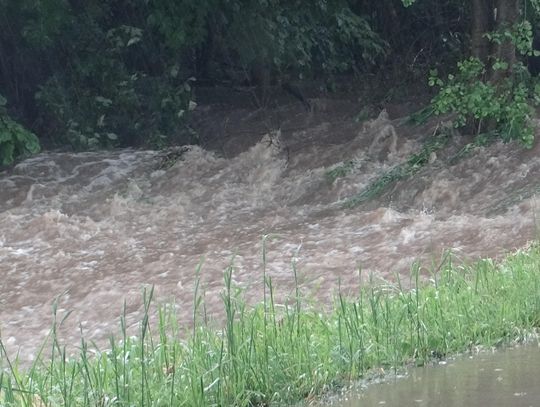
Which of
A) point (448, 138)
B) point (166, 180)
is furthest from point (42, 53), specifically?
point (448, 138)

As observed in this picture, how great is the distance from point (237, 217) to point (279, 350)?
857 centimetres

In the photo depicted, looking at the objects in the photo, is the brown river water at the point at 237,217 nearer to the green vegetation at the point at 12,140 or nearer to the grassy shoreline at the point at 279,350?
the green vegetation at the point at 12,140

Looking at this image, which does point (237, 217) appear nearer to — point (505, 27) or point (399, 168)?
point (399, 168)

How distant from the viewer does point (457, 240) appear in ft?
37.4

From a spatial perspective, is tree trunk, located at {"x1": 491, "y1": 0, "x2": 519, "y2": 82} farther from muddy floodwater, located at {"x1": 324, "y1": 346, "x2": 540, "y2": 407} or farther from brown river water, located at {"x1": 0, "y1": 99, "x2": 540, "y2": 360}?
muddy floodwater, located at {"x1": 324, "y1": 346, "x2": 540, "y2": 407}

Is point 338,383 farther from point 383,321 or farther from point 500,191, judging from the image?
point 500,191

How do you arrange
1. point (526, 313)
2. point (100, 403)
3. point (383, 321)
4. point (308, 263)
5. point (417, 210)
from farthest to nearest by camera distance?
point (417, 210) → point (308, 263) → point (526, 313) → point (383, 321) → point (100, 403)

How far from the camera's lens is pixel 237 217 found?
14.5 metres

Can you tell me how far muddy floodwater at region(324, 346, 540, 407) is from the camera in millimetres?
5395

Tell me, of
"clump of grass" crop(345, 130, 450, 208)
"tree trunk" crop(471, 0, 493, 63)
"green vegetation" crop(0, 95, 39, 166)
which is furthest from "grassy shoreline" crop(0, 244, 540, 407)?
"green vegetation" crop(0, 95, 39, 166)

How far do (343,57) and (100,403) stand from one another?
14.4 metres

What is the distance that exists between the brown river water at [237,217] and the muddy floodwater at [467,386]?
84.5 inches

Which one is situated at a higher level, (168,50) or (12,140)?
(168,50)

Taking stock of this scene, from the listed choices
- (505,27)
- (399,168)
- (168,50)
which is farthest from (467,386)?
(168,50)
